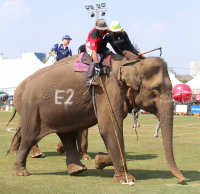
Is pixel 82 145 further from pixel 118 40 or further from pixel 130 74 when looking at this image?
pixel 130 74

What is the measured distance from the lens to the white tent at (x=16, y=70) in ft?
183

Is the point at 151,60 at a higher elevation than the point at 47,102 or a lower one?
higher

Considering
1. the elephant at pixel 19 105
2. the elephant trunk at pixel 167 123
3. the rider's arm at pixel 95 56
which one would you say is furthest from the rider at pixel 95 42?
the elephant at pixel 19 105

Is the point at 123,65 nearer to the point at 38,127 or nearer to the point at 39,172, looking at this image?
the point at 38,127

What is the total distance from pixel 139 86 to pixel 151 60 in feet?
1.84

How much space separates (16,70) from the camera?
57250 mm

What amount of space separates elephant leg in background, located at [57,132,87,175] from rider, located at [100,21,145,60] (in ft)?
6.98

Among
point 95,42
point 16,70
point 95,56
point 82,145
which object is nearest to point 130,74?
point 95,56

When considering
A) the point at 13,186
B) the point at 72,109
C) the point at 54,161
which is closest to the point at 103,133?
the point at 72,109

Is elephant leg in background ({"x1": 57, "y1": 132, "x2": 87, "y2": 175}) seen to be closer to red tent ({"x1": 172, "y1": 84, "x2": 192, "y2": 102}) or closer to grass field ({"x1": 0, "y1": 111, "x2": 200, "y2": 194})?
grass field ({"x1": 0, "y1": 111, "x2": 200, "y2": 194})

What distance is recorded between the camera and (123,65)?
28.5ft

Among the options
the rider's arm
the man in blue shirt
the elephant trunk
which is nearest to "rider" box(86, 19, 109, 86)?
the rider's arm

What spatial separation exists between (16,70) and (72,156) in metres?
49.1

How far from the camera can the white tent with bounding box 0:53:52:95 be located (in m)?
55.7
